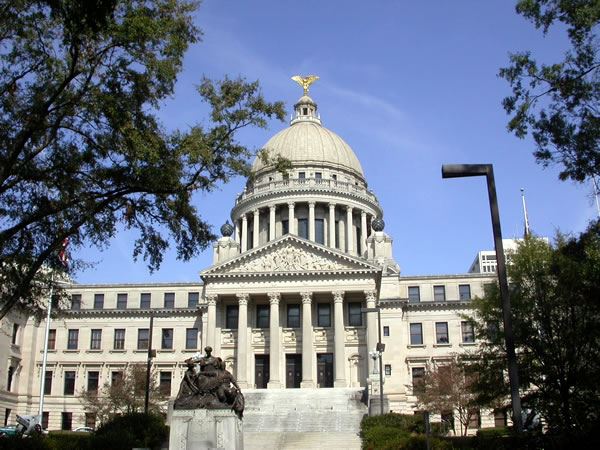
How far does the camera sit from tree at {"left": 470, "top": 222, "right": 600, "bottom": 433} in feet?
97.3

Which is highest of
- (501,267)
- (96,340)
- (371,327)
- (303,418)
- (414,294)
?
(414,294)

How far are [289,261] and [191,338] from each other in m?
16.3

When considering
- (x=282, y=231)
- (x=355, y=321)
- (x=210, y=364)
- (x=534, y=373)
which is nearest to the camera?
(x=210, y=364)

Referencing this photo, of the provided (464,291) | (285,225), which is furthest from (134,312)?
(464,291)

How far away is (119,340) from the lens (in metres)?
76.8

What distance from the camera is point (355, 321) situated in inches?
2653

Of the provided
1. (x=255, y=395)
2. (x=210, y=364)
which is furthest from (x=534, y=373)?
(x=255, y=395)

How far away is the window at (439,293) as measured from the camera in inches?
3039

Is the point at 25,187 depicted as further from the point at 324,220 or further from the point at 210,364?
the point at 324,220

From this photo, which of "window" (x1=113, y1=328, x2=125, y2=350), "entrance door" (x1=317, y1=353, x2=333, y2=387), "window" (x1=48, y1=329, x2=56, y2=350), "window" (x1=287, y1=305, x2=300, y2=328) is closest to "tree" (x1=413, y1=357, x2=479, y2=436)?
"entrance door" (x1=317, y1=353, x2=333, y2=387)

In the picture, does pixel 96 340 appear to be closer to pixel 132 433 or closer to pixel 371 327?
pixel 371 327

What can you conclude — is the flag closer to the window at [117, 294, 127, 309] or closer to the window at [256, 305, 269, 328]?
the window at [256, 305, 269, 328]

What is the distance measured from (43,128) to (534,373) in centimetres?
2299

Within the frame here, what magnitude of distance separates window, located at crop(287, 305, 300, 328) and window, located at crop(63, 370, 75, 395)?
24385mm
